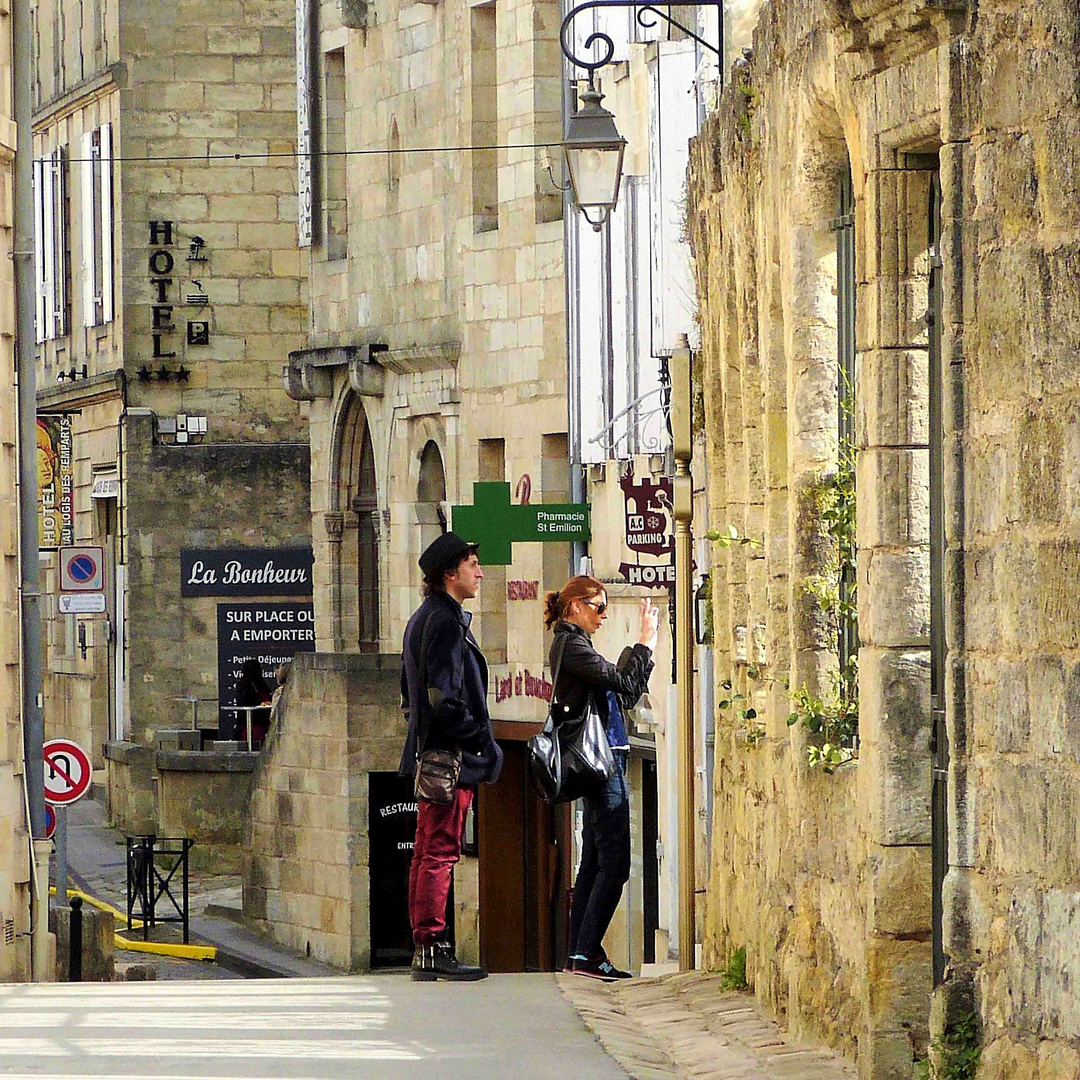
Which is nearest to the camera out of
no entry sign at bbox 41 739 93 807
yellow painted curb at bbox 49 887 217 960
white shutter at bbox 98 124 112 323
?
no entry sign at bbox 41 739 93 807

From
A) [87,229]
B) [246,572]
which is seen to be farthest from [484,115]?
[87,229]

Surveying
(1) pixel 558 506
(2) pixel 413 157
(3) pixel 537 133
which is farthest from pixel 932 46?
(2) pixel 413 157

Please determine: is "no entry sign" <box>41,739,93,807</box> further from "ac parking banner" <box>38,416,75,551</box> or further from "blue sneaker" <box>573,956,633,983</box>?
"ac parking banner" <box>38,416,75,551</box>

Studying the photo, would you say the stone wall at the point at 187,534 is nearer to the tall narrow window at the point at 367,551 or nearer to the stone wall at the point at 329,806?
the tall narrow window at the point at 367,551

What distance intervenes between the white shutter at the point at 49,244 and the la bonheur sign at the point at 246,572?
7667 millimetres

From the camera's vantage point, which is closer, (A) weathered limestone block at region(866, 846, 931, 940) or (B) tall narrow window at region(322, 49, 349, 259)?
(A) weathered limestone block at region(866, 846, 931, 940)

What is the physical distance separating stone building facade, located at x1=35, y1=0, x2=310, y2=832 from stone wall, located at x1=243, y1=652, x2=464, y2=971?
42.1 feet

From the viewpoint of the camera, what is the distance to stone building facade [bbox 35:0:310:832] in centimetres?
3709

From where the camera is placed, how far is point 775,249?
30.2 feet

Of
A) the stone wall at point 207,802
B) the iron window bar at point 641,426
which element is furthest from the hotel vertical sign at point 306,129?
the iron window bar at point 641,426

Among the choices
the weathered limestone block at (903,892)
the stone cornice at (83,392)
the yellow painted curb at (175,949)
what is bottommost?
the yellow painted curb at (175,949)

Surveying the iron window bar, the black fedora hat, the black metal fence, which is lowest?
the black metal fence

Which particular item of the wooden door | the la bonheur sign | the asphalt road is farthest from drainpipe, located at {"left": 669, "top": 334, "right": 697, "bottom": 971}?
the la bonheur sign

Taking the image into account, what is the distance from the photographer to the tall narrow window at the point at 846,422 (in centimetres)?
839
